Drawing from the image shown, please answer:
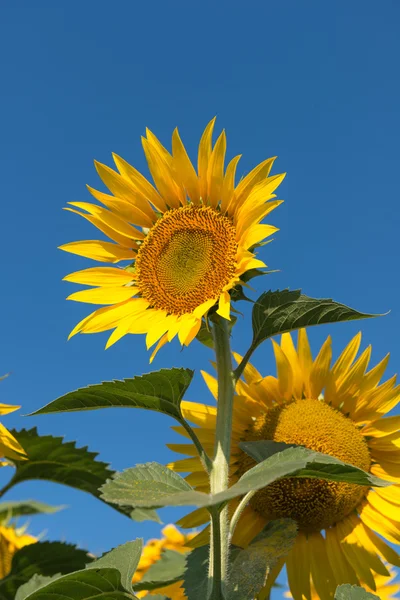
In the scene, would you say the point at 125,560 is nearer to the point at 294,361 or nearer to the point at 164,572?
the point at 164,572

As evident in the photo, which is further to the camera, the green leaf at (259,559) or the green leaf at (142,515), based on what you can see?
the green leaf at (142,515)

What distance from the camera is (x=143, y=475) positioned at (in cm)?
188

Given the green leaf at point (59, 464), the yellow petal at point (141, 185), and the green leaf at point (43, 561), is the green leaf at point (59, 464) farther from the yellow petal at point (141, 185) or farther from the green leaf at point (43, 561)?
the yellow petal at point (141, 185)

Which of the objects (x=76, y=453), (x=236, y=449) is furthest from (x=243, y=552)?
(x=76, y=453)

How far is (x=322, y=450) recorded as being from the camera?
277 centimetres

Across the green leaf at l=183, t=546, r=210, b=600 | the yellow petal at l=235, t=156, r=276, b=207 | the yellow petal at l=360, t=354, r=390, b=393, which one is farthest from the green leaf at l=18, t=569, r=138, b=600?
the yellow petal at l=360, t=354, r=390, b=393

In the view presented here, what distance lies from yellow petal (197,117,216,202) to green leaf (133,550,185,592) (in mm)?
1415

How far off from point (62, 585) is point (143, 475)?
1.20 feet

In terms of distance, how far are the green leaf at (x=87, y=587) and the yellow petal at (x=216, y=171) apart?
1361 millimetres

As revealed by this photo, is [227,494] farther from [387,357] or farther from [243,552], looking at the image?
[387,357]

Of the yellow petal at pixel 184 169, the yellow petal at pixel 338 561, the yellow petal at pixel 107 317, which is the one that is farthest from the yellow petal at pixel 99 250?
the yellow petal at pixel 338 561

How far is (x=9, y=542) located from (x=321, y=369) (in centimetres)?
199

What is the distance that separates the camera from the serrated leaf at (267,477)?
5.10ft

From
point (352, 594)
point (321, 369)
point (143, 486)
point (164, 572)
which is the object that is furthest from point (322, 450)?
point (143, 486)
